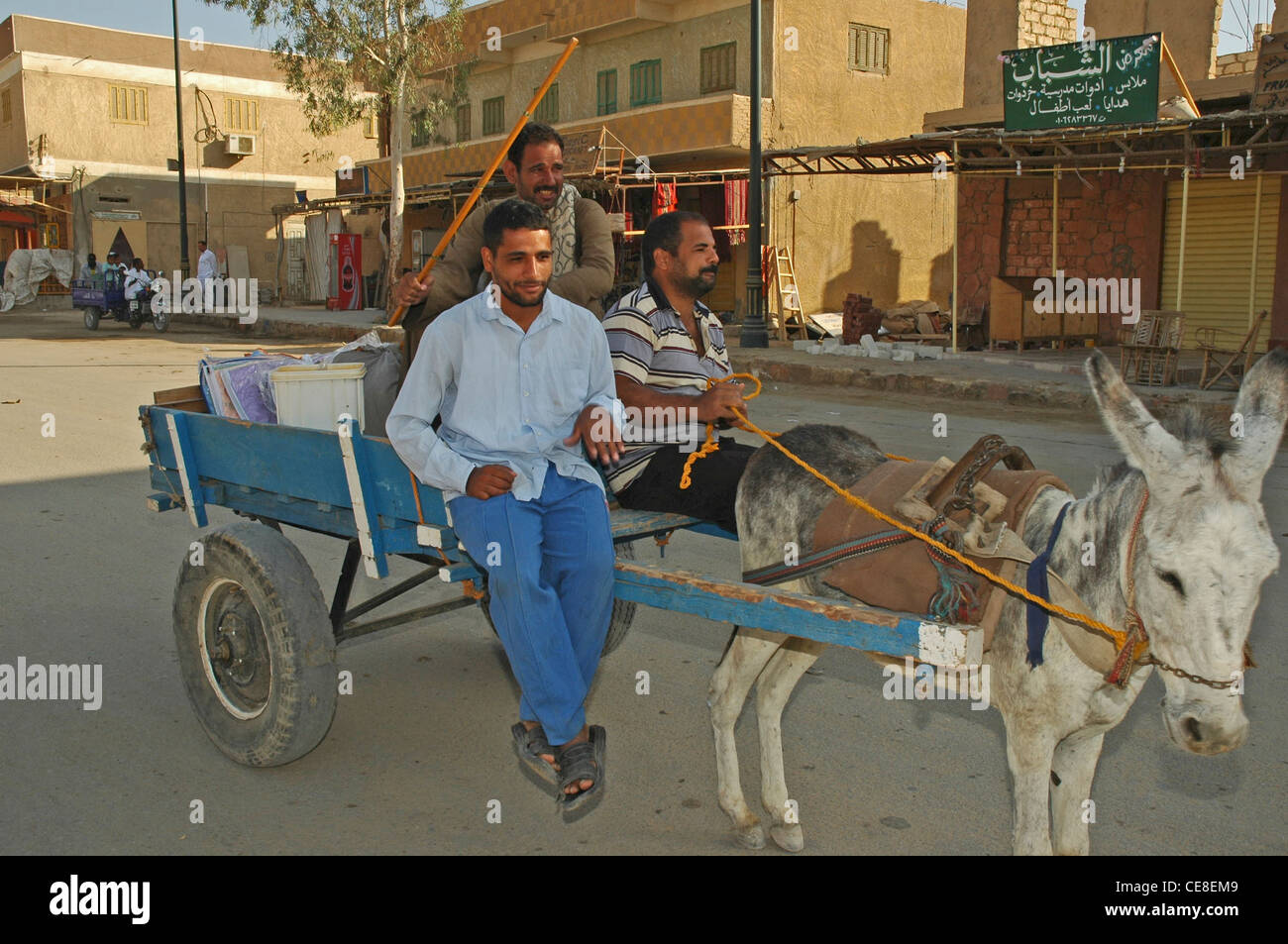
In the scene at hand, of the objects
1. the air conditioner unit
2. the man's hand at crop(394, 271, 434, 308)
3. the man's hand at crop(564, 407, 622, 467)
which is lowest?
the man's hand at crop(564, 407, 622, 467)

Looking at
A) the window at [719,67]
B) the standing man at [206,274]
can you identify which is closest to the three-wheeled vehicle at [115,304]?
the standing man at [206,274]

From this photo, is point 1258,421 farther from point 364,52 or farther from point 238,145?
point 238,145

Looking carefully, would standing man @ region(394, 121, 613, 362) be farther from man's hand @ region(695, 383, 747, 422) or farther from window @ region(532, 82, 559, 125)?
window @ region(532, 82, 559, 125)

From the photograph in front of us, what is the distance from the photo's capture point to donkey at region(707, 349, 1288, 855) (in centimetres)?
238

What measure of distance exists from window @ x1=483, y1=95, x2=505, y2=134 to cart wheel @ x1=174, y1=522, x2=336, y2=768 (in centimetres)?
2862

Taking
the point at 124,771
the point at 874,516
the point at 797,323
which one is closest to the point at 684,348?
the point at 874,516

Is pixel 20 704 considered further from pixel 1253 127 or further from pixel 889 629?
pixel 1253 127

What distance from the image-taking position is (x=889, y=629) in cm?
277

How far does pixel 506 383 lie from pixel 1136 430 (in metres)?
1.96

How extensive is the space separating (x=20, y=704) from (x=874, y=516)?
12.0 ft

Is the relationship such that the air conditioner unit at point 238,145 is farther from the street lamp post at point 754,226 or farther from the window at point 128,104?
the street lamp post at point 754,226

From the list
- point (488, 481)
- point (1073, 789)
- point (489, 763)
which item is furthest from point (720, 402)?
point (489, 763)

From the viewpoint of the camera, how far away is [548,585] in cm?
344

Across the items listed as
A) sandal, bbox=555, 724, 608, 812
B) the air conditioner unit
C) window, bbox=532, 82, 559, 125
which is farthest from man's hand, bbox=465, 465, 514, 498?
the air conditioner unit
